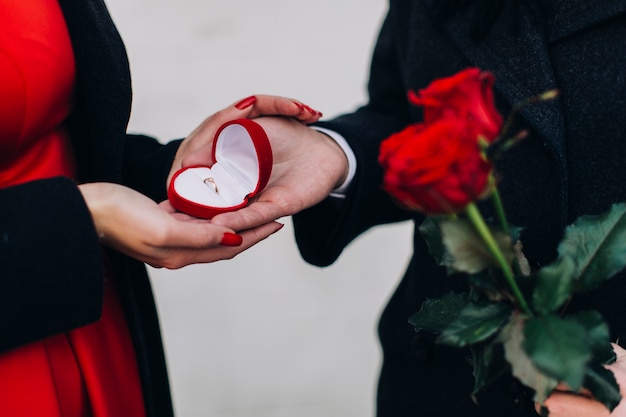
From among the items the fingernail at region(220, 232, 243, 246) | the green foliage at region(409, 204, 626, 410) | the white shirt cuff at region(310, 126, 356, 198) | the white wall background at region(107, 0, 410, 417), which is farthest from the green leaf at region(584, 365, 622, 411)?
the white wall background at region(107, 0, 410, 417)

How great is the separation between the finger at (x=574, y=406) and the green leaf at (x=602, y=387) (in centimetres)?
6

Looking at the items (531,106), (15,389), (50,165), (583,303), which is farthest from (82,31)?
(583,303)

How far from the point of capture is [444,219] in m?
0.40

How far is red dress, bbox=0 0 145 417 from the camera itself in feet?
1.93

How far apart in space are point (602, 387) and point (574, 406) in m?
0.08

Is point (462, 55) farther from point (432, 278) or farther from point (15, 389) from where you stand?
point (15, 389)

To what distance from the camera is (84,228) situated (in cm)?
54

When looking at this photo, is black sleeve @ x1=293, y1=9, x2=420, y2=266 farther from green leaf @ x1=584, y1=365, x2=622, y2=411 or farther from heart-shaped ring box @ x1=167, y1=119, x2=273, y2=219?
green leaf @ x1=584, y1=365, x2=622, y2=411

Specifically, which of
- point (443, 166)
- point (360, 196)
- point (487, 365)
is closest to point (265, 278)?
point (360, 196)

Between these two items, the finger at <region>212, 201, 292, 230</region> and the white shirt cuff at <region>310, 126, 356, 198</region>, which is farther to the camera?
the white shirt cuff at <region>310, 126, 356, 198</region>

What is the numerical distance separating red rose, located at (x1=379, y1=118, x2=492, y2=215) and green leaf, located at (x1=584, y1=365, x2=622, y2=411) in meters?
0.18

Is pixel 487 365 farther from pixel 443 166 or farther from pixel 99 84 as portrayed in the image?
pixel 99 84

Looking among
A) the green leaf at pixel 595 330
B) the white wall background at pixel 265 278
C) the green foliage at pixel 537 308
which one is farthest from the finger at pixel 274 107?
the white wall background at pixel 265 278

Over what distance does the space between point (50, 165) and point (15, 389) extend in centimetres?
23
